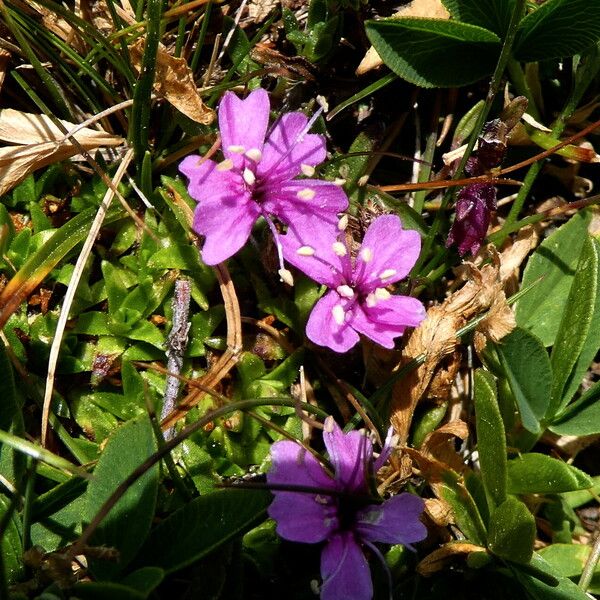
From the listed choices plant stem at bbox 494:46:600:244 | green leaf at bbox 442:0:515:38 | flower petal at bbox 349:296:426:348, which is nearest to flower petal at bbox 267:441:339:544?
flower petal at bbox 349:296:426:348

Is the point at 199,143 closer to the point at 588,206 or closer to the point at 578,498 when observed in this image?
the point at 588,206

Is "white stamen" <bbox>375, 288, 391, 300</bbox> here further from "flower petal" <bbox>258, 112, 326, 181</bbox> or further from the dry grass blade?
the dry grass blade

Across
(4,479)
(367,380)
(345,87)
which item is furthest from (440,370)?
(4,479)

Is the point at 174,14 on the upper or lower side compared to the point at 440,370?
upper

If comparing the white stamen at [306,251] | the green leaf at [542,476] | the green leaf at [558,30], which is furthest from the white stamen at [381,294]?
the green leaf at [558,30]

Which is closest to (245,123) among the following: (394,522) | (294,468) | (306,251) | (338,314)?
(306,251)

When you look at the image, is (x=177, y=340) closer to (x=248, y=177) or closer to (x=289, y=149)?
(x=248, y=177)
